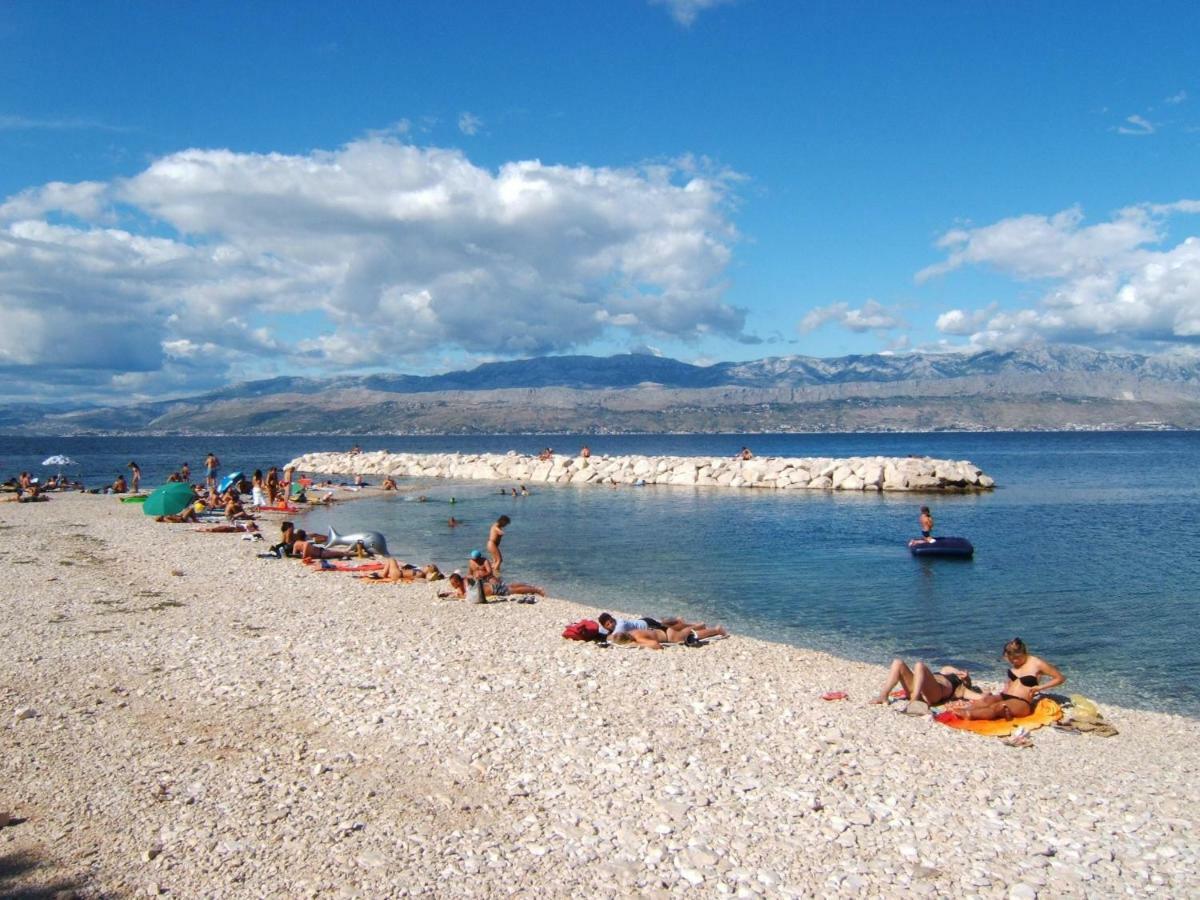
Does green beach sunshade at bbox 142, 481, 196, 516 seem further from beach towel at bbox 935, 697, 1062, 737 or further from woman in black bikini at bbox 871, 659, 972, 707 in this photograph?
beach towel at bbox 935, 697, 1062, 737

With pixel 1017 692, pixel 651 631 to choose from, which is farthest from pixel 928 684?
pixel 651 631

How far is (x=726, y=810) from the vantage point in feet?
→ 25.5

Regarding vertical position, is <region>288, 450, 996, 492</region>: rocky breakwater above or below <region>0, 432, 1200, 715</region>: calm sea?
above

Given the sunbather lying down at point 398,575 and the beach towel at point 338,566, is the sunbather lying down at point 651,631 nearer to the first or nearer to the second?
the sunbather lying down at point 398,575

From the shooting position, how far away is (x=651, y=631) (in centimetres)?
1435

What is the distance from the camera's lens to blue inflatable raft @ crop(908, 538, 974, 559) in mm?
25859

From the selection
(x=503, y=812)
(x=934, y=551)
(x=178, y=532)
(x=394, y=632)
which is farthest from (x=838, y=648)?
(x=178, y=532)

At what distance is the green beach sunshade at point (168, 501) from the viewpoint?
32625mm

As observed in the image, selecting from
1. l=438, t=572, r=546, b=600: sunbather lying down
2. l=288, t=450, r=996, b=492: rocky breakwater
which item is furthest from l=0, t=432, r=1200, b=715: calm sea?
l=288, t=450, r=996, b=492: rocky breakwater

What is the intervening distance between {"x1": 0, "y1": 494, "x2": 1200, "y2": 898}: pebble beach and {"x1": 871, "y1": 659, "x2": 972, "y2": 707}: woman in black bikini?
558mm

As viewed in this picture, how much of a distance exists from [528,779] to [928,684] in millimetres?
5865

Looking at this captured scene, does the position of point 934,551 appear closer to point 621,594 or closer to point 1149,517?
point 621,594

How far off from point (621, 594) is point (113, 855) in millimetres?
14913

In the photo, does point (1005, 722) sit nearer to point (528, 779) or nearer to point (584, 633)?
point (528, 779)
